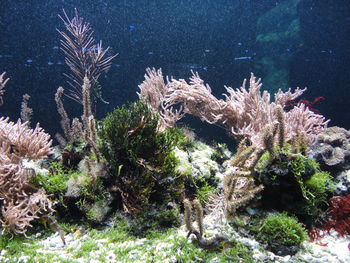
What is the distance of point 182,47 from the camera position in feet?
36.3

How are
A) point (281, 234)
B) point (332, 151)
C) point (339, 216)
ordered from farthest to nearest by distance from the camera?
point (332, 151)
point (339, 216)
point (281, 234)

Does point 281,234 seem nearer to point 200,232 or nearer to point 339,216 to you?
point 200,232

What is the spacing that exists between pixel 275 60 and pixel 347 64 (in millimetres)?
3204

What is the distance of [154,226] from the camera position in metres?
3.70

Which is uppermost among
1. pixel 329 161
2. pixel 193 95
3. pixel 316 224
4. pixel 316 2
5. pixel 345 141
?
pixel 316 2

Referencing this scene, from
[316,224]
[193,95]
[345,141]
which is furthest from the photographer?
[193,95]

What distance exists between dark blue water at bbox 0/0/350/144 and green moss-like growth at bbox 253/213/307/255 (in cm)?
740

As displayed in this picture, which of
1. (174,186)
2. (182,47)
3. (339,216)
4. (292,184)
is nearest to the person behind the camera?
(292,184)

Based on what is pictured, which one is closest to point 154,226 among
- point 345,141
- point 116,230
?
point 116,230

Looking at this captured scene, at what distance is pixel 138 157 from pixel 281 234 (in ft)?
7.97

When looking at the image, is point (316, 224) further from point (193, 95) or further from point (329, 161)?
point (193, 95)

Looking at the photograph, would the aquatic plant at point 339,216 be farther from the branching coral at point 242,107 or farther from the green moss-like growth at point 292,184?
the branching coral at point 242,107

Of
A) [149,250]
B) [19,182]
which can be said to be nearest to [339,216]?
[149,250]

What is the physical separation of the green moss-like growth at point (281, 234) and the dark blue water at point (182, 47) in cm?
740
